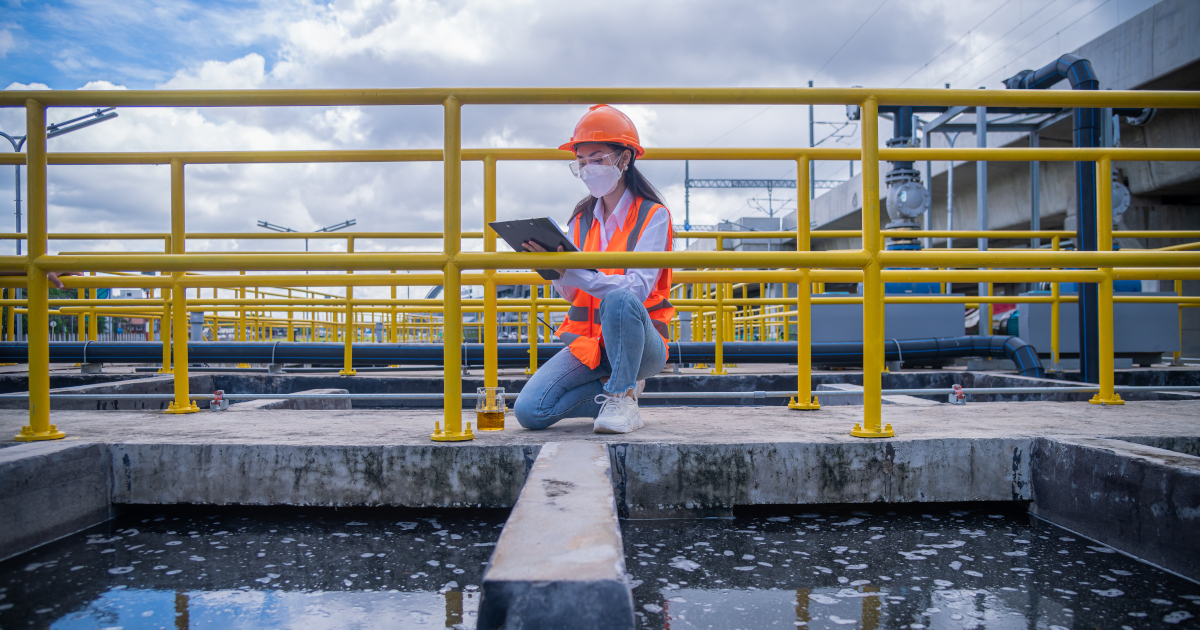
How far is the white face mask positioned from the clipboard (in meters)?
0.40

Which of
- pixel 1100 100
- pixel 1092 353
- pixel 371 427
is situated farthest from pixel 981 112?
pixel 371 427

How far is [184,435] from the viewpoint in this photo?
6.57 ft

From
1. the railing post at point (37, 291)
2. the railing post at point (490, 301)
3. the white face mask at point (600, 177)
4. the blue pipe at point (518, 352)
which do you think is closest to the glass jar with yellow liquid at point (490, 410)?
the railing post at point (490, 301)

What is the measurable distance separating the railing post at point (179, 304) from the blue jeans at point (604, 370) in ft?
5.11

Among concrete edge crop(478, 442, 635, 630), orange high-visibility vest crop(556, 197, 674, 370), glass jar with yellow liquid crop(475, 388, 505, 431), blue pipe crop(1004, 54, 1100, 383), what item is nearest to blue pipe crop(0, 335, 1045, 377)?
blue pipe crop(1004, 54, 1100, 383)

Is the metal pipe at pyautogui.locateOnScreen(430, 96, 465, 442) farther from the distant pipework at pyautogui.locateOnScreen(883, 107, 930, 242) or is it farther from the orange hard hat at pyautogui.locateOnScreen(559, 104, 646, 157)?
the distant pipework at pyautogui.locateOnScreen(883, 107, 930, 242)

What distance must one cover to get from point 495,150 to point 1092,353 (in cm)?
376

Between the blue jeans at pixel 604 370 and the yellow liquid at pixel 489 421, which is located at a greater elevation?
the blue jeans at pixel 604 370

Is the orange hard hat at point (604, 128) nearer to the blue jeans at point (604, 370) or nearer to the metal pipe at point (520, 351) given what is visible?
the blue jeans at point (604, 370)

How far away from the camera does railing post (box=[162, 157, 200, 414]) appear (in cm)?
267

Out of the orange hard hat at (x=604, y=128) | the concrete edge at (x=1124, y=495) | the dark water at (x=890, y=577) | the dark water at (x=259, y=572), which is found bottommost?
the dark water at (x=890, y=577)

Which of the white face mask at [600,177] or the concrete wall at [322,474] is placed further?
the white face mask at [600,177]

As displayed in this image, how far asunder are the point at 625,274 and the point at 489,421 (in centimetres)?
67

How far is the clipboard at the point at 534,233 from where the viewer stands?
5.88ft
